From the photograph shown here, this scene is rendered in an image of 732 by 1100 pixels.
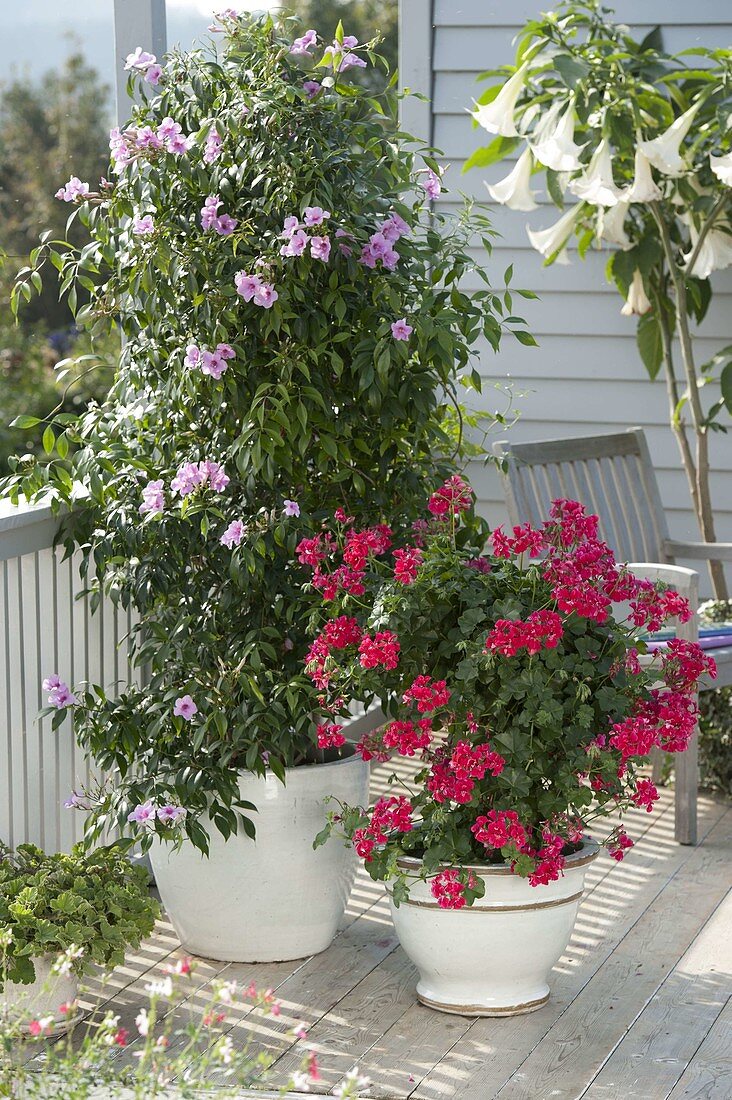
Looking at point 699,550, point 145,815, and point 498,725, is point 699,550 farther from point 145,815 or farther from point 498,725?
point 145,815

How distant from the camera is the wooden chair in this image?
3658 mm

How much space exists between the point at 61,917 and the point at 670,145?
2367mm

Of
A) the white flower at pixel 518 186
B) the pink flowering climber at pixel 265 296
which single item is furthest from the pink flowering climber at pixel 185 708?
the white flower at pixel 518 186

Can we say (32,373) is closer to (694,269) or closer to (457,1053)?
(694,269)

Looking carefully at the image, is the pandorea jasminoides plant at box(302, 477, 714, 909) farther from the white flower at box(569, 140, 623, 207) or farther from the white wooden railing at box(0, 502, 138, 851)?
the white flower at box(569, 140, 623, 207)

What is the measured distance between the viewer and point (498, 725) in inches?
95.0

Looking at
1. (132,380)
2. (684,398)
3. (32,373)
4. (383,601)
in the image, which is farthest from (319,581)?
(32,373)

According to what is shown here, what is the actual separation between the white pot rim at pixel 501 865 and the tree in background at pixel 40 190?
4.40m

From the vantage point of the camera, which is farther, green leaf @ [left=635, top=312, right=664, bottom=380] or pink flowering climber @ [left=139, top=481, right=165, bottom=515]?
green leaf @ [left=635, top=312, right=664, bottom=380]

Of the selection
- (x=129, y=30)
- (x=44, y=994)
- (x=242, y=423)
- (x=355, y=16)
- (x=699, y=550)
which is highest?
(x=355, y=16)

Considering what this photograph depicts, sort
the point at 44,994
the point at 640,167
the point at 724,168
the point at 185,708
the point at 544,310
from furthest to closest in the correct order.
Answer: the point at 544,310
the point at 640,167
the point at 724,168
the point at 185,708
the point at 44,994

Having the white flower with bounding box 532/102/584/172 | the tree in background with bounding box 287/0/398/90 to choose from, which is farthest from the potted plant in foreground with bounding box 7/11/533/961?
the tree in background with bounding box 287/0/398/90

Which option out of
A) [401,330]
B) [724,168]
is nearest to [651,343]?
[724,168]

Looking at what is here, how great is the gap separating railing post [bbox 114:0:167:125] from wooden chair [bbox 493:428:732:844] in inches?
51.5
